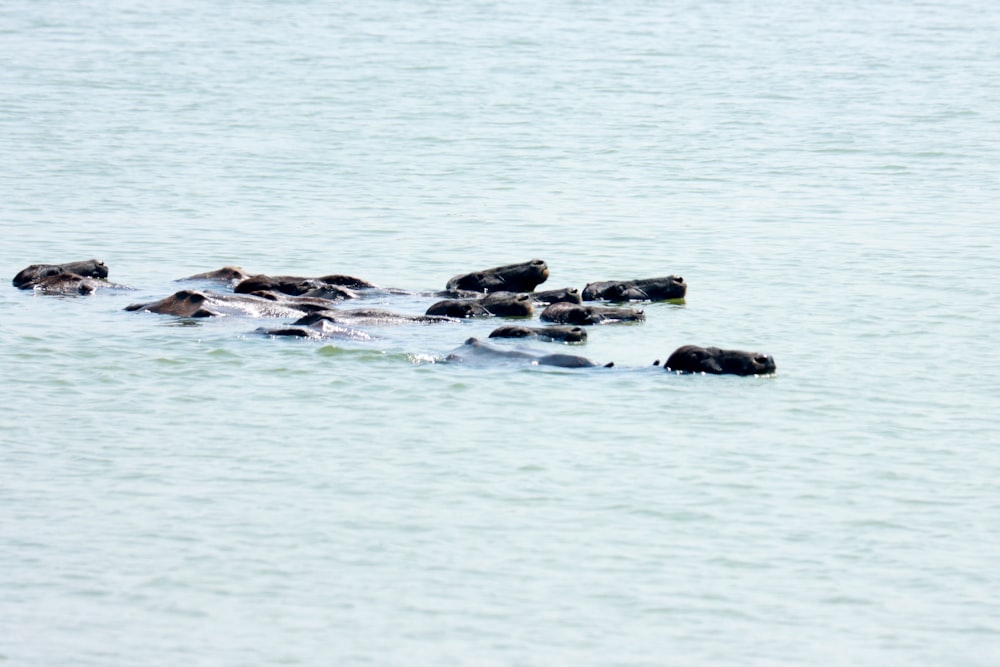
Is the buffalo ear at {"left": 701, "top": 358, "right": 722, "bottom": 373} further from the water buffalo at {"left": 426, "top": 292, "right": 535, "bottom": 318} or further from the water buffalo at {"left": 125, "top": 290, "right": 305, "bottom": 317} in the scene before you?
the water buffalo at {"left": 125, "top": 290, "right": 305, "bottom": 317}

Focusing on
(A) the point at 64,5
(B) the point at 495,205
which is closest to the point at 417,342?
(B) the point at 495,205

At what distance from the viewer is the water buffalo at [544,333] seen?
1811 centimetres

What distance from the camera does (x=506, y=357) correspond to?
17.5 m

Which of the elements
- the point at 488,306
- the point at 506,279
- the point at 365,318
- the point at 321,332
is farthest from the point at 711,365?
the point at 506,279

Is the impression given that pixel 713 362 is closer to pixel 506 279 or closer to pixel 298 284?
pixel 506 279

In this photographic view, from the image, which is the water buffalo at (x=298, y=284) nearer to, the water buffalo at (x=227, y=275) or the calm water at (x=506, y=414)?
the water buffalo at (x=227, y=275)

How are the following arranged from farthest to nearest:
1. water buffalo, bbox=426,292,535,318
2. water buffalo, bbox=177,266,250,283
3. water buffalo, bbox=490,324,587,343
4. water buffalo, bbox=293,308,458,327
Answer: water buffalo, bbox=177,266,250,283 < water buffalo, bbox=426,292,535,318 < water buffalo, bbox=293,308,458,327 < water buffalo, bbox=490,324,587,343

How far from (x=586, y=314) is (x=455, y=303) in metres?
Result: 1.41

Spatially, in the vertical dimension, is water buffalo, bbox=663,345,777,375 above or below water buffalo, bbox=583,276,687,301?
below

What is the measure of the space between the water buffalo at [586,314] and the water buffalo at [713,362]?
7.30 ft

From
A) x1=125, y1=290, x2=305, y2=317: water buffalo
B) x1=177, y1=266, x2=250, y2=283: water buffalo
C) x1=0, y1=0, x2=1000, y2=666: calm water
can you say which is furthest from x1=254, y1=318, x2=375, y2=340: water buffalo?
x1=177, y1=266, x2=250, y2=283: water buffalo

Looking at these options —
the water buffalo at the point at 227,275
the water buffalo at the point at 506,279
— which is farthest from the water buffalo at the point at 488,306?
the water buffalo at the point at 227,275

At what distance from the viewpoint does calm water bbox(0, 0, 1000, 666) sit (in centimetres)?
1117

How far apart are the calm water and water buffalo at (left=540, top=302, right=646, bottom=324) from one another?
316mm
